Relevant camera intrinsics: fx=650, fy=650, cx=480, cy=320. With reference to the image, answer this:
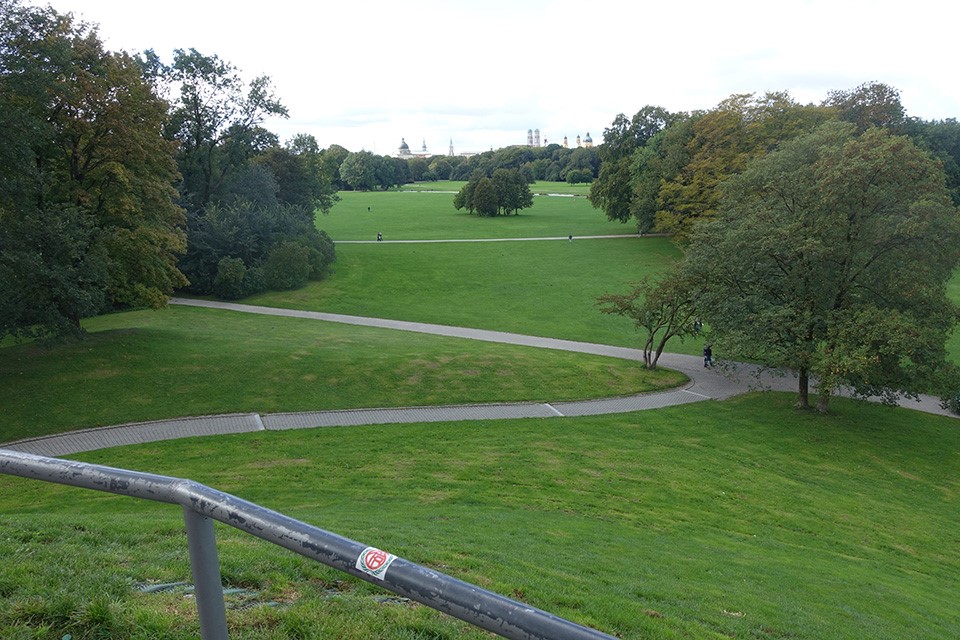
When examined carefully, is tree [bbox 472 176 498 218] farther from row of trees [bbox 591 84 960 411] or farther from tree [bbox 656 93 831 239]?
row of trees [bbox 591 84 960 411]

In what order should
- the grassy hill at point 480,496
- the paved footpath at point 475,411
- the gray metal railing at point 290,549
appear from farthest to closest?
1. the paved footpath at point 475,411
2. the grassy hill at point 480,496
3. the gray metal railing at point 290,549

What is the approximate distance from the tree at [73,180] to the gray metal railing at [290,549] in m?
24.0

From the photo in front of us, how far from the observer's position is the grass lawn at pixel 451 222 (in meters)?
74.9

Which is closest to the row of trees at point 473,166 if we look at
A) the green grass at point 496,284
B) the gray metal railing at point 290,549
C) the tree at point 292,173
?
the tree at point 292,173

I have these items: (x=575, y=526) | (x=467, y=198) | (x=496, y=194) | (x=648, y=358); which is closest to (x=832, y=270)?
(x=648, y=358)

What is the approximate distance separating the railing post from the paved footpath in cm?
1988

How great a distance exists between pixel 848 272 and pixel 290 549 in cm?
2735

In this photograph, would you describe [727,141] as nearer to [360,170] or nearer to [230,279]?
[230,279]

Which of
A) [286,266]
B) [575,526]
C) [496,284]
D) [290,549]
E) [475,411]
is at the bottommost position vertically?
[475,411]

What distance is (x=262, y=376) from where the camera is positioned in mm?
26375

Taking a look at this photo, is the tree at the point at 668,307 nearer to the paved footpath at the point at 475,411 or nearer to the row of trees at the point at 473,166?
the paved footpath at the point at 475,411

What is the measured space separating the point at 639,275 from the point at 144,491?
5483 centimetres

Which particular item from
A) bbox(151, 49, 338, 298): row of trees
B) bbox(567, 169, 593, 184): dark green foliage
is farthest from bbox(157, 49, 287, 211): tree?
bbox(567, 169, 593, 184): dark green foliage

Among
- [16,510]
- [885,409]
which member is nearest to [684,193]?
[885,409]
